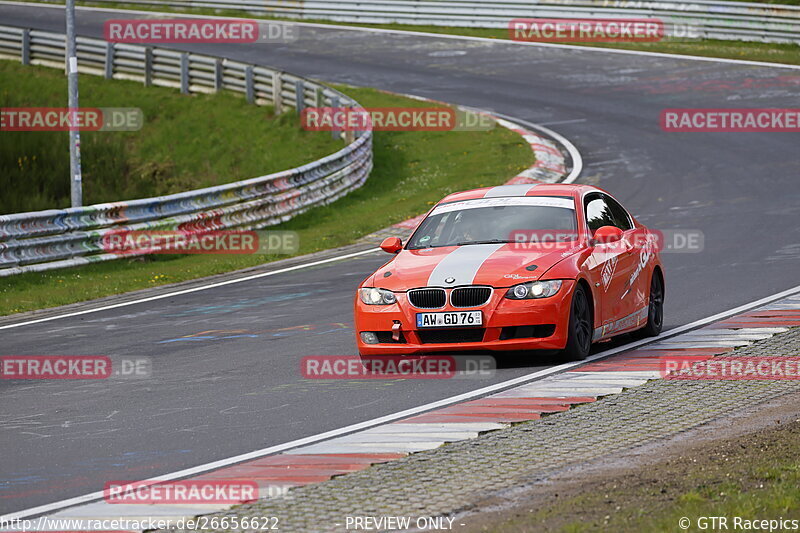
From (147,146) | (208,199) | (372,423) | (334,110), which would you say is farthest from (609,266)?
(147,146)

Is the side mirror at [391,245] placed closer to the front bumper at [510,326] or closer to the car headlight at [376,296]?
the car headlight at [376,296]

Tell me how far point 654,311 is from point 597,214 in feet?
3.58

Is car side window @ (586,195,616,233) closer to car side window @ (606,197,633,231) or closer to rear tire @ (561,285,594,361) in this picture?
car side window @ (606,197,633,231)

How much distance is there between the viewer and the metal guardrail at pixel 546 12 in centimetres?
4006

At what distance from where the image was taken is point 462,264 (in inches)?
437

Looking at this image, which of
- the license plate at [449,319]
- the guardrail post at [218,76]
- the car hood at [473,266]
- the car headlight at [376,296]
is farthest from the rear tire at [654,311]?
the guardrail post at [218,76]

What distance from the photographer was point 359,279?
1720cm

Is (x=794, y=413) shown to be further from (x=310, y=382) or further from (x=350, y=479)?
(x=310, y=382)

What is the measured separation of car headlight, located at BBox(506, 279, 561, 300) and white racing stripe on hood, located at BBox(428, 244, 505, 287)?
355 mm

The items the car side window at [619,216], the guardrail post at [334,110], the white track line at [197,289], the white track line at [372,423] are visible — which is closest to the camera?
the white track line at [372,423]

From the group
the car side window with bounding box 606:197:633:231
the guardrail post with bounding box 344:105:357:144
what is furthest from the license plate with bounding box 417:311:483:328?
the guardrail post with bounding box 344:105:357:144

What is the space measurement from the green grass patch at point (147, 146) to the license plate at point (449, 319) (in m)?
15.3

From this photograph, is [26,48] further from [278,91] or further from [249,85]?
[278,91]

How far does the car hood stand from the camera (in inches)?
426
